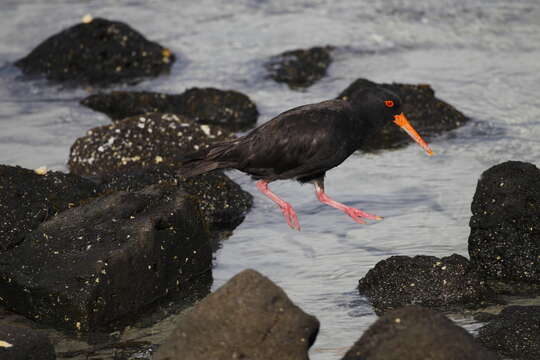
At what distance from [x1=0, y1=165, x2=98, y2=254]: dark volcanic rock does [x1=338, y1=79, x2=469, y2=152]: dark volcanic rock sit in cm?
351

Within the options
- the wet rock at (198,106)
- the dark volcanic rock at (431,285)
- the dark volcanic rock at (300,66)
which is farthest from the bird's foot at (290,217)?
the dark volcanic rock at (300,66)

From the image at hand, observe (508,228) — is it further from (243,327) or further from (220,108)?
(220,108)

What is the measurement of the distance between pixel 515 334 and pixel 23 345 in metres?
2.41

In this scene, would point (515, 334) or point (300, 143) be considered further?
point (300, 143)

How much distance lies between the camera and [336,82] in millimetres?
11336

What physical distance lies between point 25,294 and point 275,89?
20.1 feet

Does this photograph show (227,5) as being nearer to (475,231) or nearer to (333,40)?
(333,40)

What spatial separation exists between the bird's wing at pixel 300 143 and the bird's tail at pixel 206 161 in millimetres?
76

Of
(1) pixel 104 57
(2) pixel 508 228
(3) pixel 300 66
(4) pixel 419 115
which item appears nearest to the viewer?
(2) pixel 508 228

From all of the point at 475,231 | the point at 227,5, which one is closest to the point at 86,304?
the point at 475,231

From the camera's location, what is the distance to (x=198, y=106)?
10188 millimetres

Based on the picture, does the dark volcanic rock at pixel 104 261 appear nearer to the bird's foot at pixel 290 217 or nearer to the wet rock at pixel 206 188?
the bird's foot at pixel 290 217

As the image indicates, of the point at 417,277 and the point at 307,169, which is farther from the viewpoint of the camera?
the point at 307,169

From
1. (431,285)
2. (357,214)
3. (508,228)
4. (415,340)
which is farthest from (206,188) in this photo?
(415,340)
